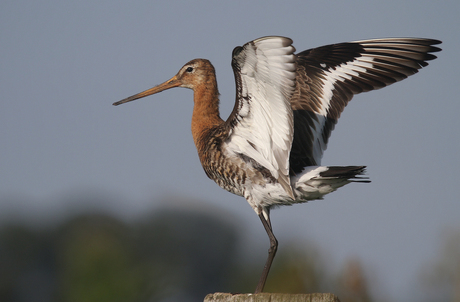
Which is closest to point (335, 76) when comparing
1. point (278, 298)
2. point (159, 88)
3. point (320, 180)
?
point (320, 180)

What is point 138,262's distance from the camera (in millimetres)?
47875

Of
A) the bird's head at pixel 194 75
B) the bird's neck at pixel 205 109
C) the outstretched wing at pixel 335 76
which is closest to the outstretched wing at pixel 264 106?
the outstretched wing at pixel 335 76

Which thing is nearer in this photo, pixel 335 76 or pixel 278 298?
pixel 278 298

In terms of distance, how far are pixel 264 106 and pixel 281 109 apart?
9.1 inches

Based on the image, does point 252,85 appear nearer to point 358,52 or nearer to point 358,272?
point 358,52

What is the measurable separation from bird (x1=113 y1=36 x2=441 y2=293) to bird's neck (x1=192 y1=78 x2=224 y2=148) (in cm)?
2

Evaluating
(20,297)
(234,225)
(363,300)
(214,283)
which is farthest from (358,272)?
(234,225)

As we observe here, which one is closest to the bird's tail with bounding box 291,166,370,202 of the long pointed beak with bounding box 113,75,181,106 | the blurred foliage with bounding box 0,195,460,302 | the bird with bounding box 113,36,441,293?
the bird with bounding box 113,36,441,293

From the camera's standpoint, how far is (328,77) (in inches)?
338

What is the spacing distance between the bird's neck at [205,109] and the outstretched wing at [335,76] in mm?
1295

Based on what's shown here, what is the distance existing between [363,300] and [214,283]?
44020mm

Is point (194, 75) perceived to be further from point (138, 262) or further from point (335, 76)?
point (138, 262)

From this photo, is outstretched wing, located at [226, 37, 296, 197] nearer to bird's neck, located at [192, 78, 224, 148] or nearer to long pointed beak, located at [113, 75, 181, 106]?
bird's neck, located at [192, 78, 224, 148]

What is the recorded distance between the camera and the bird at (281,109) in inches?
264
